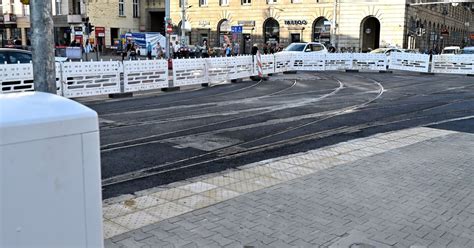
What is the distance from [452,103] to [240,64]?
10922 millimetres

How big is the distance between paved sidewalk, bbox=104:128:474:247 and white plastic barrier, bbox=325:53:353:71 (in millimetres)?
25751

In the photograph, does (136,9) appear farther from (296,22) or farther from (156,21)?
(296,22)

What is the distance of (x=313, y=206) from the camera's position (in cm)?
562

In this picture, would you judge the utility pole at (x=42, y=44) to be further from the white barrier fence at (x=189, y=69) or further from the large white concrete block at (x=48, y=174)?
the white barrier fence at (x=189, y=69)

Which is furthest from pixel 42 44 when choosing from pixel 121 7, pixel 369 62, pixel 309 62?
pixel 121 7

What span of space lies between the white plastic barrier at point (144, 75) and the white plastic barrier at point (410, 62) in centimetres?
1882

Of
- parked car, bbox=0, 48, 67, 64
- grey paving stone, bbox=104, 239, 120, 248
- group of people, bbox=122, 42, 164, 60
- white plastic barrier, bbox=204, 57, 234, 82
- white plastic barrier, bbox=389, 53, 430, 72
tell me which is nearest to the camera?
grey paving stone, bbox=104, 239, 120, 248

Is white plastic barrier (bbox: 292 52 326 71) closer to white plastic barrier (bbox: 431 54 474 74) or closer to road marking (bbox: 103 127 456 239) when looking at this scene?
white plastic barrier (bbox: 431 54 474 74)

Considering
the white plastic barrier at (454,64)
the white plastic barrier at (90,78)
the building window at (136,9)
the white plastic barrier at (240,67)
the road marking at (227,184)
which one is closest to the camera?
the road marking at (227,184)

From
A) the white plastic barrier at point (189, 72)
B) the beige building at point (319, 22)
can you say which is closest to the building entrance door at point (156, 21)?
the beige building at point (319, 22)

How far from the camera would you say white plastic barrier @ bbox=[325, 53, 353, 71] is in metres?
33.3

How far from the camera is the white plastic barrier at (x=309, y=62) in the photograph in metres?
32.0

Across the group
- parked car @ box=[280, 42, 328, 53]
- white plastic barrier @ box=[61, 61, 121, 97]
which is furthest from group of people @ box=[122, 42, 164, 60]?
white plastic barrier @ box=[61, 61, 121, 97]

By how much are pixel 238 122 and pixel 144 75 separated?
8.15m
